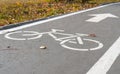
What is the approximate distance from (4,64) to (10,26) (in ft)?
14.0

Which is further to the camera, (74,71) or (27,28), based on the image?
(27,28)

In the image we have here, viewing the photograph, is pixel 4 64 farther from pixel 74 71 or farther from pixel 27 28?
pixel 27 28

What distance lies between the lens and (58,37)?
877 centimetres

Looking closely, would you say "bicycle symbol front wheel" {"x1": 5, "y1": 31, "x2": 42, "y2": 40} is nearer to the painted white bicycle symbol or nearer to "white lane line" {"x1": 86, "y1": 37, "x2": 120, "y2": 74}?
the painted white bicycle symbol

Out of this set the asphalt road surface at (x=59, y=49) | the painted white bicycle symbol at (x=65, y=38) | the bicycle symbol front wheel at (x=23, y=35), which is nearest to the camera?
the asphalt road surface at (x=59, y=49)

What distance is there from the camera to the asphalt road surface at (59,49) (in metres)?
5.96

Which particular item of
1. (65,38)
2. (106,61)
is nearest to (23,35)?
(65,38)

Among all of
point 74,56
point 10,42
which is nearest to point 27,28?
point 10,42

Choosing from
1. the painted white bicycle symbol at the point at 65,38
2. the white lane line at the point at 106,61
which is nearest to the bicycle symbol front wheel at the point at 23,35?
the painted white bicycle symbol at the point at 65,38

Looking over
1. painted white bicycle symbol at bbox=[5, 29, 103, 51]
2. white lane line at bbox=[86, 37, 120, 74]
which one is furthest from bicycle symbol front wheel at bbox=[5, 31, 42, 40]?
white lane line at bbox=[86, 37, 120, 74]

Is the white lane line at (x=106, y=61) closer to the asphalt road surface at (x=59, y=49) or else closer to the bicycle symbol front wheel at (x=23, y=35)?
the asphalt road surface at (x=59, y=49)

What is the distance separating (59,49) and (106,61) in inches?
55.0

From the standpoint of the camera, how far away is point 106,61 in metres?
6.68

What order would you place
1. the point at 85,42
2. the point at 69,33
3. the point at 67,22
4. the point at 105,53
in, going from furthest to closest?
the point at 67,22
the point at 69,33
the point at 85,42
the point at 105,53
